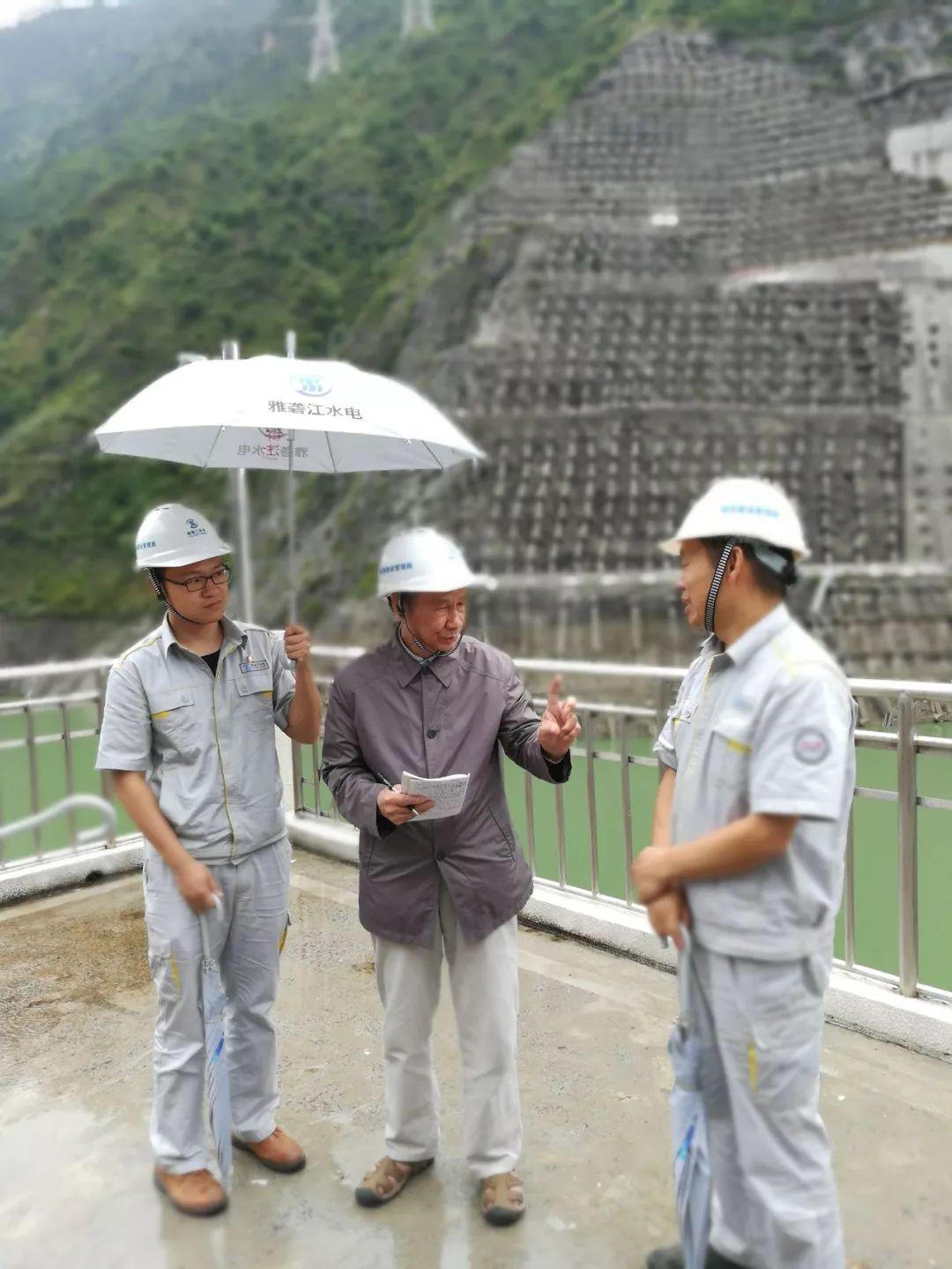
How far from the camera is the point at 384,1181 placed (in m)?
2.34

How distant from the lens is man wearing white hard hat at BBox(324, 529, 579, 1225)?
7.12 feet

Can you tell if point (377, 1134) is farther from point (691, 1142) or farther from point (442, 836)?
point (691, 1142)

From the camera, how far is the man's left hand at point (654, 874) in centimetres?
166

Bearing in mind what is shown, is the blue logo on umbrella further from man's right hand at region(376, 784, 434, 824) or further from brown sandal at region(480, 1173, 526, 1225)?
brown sandal at region(480, 1173, 526, 1225)

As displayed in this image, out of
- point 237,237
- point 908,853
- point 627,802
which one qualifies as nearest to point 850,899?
point 908,853

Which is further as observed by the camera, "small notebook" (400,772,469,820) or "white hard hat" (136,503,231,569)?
"white hard hat" (136,503,231,569)

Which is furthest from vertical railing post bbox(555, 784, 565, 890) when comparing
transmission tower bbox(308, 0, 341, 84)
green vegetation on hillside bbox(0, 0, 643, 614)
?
transmission tower bbox(308, 0, 341, 84)

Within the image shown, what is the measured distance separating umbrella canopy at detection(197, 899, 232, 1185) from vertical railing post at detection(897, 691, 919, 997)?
1.89 meters

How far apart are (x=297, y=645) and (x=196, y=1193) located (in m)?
1.26

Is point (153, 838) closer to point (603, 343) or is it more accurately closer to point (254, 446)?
point (254, 446)

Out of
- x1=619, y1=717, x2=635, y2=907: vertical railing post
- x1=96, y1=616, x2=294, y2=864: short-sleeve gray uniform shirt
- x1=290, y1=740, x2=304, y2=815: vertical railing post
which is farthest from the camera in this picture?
x1=290, y1=740, x2=304, y2=815: vertical railing post

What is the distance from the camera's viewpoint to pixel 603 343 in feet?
91.5

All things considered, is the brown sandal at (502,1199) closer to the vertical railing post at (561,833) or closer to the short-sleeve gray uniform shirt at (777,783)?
the short-sleeve gray uniform shirt at (777,783)

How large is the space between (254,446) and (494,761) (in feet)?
3.75
